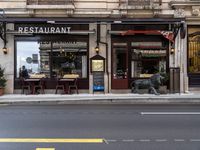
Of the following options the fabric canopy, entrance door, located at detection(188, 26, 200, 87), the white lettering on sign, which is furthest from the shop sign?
entrance door, located at detection(188, 26, 200, 87)

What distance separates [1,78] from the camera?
21922 mm

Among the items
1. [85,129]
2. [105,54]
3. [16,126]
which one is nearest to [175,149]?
[85,129]

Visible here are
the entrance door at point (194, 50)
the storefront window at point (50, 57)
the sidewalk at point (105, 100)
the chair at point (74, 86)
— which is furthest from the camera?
the entrance door at point (194, 50)

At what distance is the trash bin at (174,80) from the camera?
22.2m

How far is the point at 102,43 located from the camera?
2280 centimetres

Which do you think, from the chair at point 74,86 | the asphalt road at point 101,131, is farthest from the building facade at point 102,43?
the asphalt road at point 101,131

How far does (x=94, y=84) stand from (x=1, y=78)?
494 cm

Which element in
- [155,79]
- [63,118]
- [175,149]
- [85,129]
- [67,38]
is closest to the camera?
[175,149]

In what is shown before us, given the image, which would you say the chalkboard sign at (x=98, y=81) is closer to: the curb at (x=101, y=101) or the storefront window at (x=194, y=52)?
the curb at (x=101, y=101)

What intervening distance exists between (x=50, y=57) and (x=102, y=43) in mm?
2958

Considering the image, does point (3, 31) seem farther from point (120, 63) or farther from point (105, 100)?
point (105, 100)

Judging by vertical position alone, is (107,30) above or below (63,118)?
above

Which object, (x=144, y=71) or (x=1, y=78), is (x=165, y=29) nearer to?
(x=144, y=71)

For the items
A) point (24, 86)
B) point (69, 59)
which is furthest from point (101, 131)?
point (69, 59)
